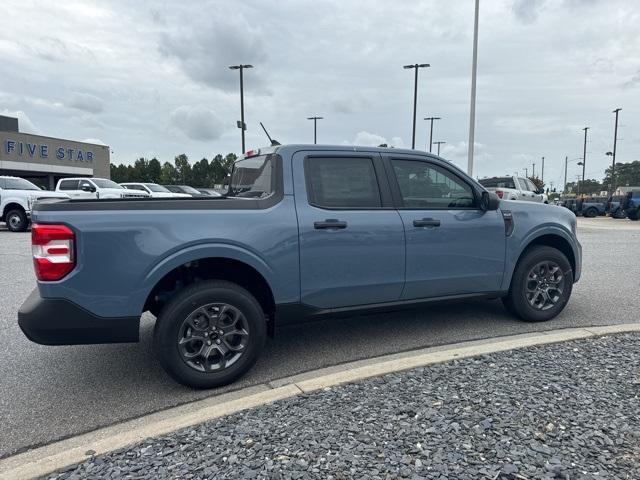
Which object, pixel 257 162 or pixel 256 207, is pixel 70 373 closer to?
pixel 256 207

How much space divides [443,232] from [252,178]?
179cm

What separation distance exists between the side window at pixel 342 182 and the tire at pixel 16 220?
14.5m

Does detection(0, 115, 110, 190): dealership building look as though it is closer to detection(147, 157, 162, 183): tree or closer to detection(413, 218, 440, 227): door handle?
detection(147, 157, 162, 183): tree

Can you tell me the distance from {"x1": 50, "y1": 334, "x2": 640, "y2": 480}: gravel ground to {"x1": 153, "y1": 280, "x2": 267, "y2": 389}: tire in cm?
61

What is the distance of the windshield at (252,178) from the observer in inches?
150

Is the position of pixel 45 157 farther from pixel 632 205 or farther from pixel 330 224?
pixel 330 224

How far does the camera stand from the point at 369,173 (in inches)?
159

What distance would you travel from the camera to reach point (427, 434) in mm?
2543

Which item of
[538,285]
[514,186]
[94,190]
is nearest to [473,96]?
[514,186]

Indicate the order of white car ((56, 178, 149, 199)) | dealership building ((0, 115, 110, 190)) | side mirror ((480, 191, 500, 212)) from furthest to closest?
dealership building ((0, 115, 110, 190))
white car ((56, 178, 149, 199))
side mirror ((480, 191, 500, 212))

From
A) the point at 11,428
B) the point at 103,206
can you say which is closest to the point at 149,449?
the point at 11,428

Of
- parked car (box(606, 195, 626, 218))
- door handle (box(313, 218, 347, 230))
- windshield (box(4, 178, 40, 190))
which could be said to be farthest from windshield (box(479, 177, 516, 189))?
door handle (box(313, 218, 347, 230))

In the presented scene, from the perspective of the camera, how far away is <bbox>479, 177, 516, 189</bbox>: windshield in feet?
63.7

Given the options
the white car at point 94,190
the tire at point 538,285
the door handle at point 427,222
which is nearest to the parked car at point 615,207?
the white car at point 94,190
